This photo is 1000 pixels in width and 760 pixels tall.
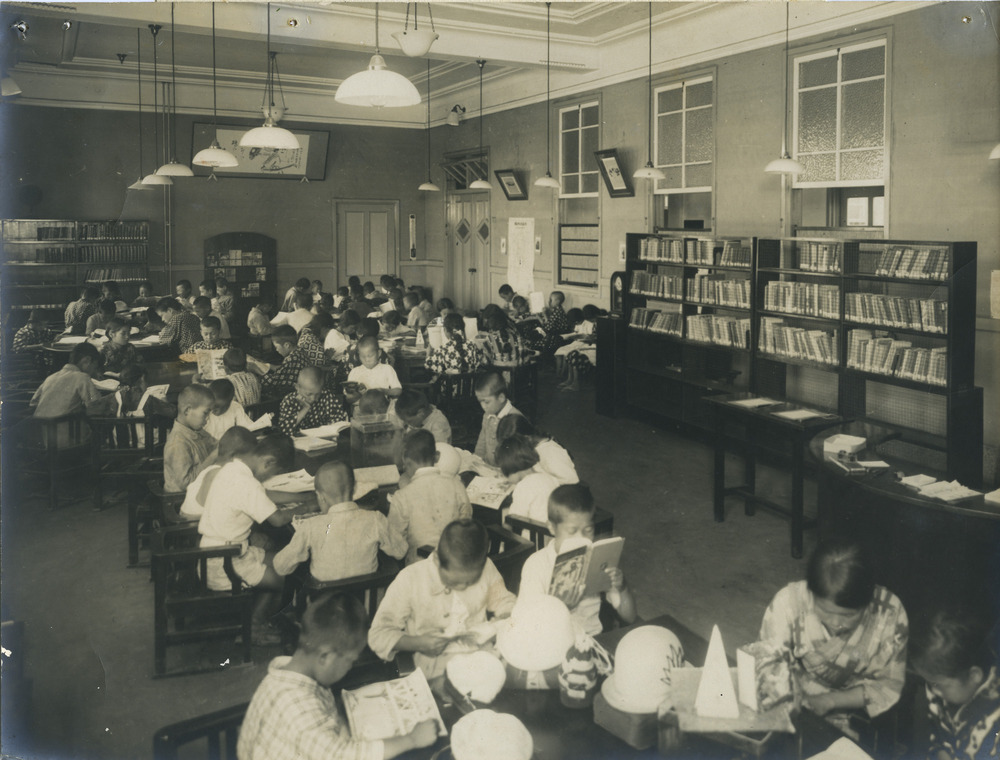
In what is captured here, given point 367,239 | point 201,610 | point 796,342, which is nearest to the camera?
point 201,610

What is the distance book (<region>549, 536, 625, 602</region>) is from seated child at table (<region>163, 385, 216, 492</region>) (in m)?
2.36

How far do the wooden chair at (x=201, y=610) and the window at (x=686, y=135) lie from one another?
6004mm

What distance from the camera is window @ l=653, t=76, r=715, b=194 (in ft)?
25.3

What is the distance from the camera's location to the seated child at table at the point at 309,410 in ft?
16.6

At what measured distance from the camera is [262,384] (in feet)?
20.1

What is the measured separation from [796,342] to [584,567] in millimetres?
4275

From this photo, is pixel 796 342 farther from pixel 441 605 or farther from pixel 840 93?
pixel 441 605

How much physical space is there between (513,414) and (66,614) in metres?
2.51

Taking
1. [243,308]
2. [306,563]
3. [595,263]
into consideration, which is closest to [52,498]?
[306,563]

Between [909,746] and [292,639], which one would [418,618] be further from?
[909,746]

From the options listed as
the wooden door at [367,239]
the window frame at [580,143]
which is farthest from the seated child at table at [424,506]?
the wooden door at [367,239]

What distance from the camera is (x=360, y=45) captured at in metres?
7.45

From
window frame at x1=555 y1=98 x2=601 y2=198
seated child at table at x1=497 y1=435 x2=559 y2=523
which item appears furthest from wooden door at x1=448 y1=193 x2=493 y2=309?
seated child at table at x1=497 y1=435 x2=559 y2=523

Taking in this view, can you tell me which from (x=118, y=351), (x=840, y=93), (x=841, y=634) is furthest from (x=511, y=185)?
(x=841, y=634)
